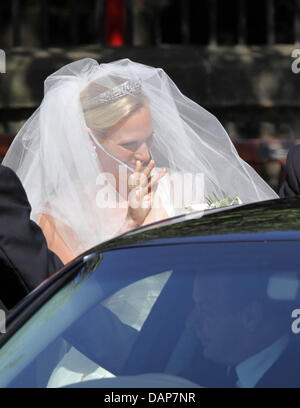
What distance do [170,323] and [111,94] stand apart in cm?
200

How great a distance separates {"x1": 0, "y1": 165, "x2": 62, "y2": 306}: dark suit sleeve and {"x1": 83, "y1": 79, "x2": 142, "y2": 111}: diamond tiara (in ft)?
3.09

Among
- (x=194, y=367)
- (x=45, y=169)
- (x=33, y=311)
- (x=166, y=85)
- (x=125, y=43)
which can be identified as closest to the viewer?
(x=194, y=367)

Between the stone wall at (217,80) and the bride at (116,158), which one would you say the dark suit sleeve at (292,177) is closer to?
the bride at (116,158)

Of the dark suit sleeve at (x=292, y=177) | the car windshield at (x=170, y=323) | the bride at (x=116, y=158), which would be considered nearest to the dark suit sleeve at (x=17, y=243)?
the bride at (x=116, y=158)

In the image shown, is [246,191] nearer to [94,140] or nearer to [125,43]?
[94,140]

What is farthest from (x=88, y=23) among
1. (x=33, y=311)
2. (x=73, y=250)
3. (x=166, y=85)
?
(x=33, y=311)

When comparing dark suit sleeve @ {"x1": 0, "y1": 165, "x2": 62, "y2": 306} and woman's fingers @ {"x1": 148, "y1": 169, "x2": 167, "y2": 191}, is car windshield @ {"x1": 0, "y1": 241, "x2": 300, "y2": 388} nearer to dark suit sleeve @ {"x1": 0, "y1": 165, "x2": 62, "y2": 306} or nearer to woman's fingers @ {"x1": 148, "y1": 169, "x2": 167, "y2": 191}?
dark suit sleeve @ {"x1": 0, "y1": 165, "x2": 62, "y2": 306}

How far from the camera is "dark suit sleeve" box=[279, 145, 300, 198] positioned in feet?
15.0

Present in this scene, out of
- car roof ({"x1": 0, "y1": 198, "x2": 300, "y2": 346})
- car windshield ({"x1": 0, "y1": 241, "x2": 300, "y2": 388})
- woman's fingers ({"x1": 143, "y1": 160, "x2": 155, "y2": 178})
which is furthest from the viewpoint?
woman's fingers ({"x1": 143, "y1": 160, "x2": 155, "y2": 178})

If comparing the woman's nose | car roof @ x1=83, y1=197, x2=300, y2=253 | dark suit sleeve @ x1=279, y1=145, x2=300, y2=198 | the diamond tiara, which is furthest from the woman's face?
car roof @ x1=83, y1=197, x2=300, y2=253

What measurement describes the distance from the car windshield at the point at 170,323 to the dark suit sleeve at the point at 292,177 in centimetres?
219

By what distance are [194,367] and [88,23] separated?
928cm

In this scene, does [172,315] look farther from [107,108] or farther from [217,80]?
[217,80]

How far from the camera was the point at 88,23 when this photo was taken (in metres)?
11.1
